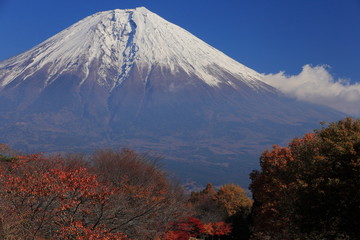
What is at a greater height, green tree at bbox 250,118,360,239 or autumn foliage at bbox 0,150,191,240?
green tree at bbox 250,118,360,239

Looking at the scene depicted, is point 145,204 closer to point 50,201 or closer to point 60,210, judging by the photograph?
point 60,210

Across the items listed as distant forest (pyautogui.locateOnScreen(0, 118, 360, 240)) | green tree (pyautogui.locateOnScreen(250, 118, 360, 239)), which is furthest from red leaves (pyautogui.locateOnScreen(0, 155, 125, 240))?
green tree (pyautogui.locateOnScreen(250, 118, 360, 239))

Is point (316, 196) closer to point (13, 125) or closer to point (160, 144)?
point (160, 144)

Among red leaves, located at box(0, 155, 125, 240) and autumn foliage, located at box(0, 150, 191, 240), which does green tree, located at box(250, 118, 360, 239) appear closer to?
autumn foliage, located at box(0, 150, 191, 240)

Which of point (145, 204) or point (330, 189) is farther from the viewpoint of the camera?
point (145, 204)

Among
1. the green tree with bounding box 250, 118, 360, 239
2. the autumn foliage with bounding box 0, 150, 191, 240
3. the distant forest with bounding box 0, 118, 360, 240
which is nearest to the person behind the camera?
the autumn foliage with bounding box 0, 150, 191, 240

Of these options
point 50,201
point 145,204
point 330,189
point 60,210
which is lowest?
point 145,204

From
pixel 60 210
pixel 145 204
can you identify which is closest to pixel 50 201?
pixel 60 210

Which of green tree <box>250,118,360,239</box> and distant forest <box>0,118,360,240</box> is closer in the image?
distant forest <box>0,118,360,240</box>

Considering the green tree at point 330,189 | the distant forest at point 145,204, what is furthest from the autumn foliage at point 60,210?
the green tree at point 330,189

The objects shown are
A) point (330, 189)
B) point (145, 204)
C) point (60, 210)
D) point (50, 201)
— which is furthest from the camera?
point (145, 204)

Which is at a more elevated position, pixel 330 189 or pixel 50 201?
pixel 330 189
